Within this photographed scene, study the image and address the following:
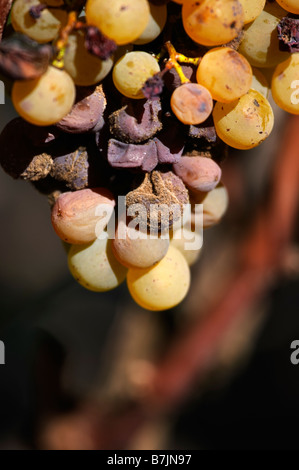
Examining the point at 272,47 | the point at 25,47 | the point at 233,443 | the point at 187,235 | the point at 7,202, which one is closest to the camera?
the point at 25,47

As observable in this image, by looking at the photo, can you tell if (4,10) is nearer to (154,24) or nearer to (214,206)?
(154,24)

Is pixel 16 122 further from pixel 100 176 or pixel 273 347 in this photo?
pixel 273 347

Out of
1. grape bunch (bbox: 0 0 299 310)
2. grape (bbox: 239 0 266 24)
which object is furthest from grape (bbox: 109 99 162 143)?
grape (bbox: 239 0 266 24)

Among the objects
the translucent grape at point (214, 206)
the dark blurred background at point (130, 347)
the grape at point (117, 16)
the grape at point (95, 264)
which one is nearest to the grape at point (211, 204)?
the translucent grape at point (214, 206)

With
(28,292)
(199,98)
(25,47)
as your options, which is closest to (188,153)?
(199,98)

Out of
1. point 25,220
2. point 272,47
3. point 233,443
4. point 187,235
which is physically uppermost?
point 25,220

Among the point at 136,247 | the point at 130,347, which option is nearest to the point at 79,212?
the point at 136,247

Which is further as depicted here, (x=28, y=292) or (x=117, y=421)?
(x=28, y=292)
